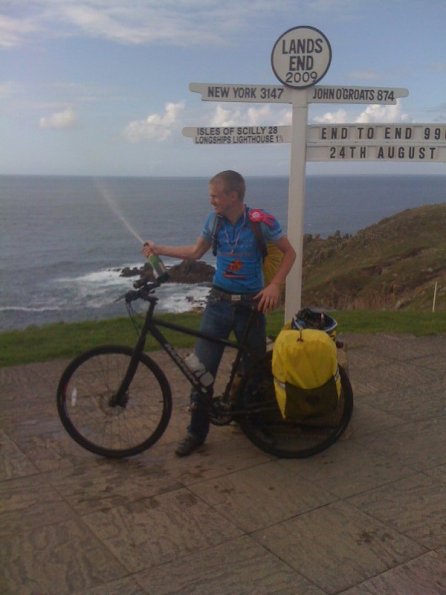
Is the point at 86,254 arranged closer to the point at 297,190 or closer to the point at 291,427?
the point at 297,190

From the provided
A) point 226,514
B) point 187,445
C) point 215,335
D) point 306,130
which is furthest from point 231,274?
point 306,130

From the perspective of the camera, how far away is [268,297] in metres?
4.43

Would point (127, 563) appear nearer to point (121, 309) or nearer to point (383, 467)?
point (383, 467)

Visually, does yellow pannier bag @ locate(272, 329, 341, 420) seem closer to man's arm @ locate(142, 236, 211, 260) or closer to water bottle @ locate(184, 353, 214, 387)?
water bottle @ locate(184, 353, 214, 387)

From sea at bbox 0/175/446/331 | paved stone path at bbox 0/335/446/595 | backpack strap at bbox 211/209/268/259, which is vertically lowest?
sea at bbox 0/175/446/331

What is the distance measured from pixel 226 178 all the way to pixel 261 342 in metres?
1.11

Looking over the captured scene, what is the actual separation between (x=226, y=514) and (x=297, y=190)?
322cm

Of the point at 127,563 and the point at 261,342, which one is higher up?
the point at 261,342

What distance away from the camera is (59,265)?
51094mm

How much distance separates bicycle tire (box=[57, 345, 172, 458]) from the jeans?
22 cm

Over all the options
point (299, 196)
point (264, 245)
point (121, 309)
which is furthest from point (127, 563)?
point (121, 309)

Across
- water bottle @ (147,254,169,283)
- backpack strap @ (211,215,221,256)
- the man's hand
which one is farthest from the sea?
the man's hand

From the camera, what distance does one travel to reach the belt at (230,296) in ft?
15.0

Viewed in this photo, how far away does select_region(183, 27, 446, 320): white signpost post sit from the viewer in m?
5.85
